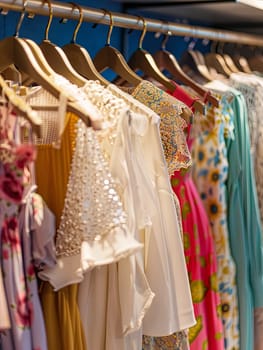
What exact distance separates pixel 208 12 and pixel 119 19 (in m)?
0.49

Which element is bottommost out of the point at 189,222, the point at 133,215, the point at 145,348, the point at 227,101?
the point at 145,348

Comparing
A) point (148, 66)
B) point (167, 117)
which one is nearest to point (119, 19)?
point (148, 66)

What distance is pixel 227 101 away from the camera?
172cm

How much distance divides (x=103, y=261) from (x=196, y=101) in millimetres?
556

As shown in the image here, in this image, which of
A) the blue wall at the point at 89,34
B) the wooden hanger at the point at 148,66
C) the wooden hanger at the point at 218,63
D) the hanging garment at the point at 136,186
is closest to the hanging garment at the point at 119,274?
the hanging garment at the point at 136,186

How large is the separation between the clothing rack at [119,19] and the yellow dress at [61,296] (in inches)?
9.9

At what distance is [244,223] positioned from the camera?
1745 mm

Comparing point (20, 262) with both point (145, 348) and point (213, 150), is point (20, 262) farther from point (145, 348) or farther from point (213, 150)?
point (213, 150)

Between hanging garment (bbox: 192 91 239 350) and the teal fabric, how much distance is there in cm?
2

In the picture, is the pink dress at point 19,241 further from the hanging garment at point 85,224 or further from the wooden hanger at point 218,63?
the wooden hanger at point 218,63

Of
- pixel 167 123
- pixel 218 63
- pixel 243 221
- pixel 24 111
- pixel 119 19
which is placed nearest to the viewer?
pixel 24 111

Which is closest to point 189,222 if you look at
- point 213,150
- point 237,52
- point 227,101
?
point 213,150

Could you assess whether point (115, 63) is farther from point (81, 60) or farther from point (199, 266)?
point (199, 266)

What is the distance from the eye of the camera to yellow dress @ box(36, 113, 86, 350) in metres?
1.15
